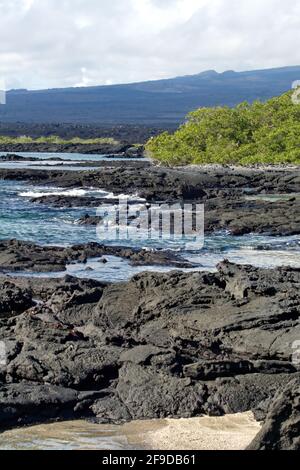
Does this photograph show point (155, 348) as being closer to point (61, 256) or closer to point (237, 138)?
point (61, 256)

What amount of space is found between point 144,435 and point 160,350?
196 centimetres

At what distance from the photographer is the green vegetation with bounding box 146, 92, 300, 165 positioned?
63062 millimetres

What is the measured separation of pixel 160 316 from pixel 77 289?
119 inches

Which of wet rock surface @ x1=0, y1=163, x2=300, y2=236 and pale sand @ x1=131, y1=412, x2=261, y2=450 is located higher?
pale sand @ x1=131, y1=412, x2=261, y2=450

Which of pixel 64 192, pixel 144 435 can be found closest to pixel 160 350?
pixel 144 435

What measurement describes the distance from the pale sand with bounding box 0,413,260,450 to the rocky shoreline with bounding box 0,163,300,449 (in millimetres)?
210

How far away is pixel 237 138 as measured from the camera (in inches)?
2692

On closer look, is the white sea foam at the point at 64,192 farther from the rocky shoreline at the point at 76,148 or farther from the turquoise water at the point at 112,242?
the rocky shoreline at the point at 76,148

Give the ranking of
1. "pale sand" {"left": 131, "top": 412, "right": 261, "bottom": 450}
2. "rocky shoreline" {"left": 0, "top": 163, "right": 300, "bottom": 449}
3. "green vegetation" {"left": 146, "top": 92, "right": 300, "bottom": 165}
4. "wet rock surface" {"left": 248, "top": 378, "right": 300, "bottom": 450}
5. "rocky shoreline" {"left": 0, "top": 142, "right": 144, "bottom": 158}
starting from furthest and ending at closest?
"rocky shoreline" {"left": 0, "top": 142, "right": 144, "bottom": 158}
"green vegetation" {"left": 146, "top": 92, "right": 300, "bottom": 165}
"rocky shoreline" {"left": 0, "top": 163, "right": 300, "bottom": 449}
"pale sand" {"left": 131, "top": 412, "right": 261, "bottom": 450}
"wet rock surface" {"left": 248, "top": 378, "right": 300, "bottom": 450}

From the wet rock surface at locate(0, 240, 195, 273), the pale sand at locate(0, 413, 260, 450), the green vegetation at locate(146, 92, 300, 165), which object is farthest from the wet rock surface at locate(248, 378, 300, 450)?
the green vegetation at locate(146, 92, 300, 165)

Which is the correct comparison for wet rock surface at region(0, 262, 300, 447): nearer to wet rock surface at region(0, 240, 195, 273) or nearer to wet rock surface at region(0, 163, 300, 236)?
wet rock surface at region(0, 240, 195, 273)

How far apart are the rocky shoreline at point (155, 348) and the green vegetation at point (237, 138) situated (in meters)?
45.2
